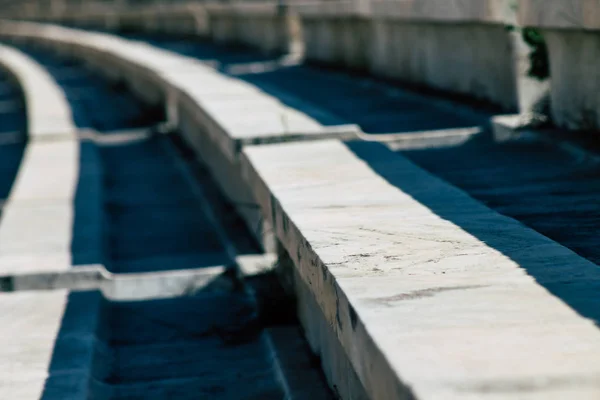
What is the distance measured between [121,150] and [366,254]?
882cm

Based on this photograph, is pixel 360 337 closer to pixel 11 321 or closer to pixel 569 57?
pixel 11 321

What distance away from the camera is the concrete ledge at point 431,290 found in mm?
2447

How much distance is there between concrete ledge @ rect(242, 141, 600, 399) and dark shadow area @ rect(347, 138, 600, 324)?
1cm

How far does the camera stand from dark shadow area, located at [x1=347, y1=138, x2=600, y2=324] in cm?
325

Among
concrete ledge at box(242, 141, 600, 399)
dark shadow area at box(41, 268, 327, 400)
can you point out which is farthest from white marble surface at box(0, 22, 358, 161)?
concrete ledge at box(242, 141, 600, 399)

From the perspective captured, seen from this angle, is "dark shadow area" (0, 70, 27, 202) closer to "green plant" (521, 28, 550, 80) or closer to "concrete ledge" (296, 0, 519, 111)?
"concrete ledge" (296, 0, 519, 111)

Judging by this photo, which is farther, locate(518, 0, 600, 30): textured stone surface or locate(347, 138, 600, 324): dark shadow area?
locate(518, 0, 600, 30): textured stone surface

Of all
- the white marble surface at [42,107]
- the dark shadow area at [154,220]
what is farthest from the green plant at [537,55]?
the white marble surface at [42,107]

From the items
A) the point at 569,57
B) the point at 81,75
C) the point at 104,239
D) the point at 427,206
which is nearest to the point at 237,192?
the point at 104,239

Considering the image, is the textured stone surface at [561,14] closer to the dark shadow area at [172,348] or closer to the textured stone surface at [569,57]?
the textured stone surface at [569,57]

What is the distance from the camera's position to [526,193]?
511 cm

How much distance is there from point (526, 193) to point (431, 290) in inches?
82.1

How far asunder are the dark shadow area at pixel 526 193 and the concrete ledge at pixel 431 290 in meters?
0.01

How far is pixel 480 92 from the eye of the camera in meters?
8.23
